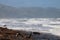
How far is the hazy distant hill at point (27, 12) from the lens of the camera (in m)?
3.84

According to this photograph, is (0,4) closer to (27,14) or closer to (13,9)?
(13,9)

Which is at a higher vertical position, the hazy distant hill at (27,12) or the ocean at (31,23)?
the hazy distant hill at (27,12)

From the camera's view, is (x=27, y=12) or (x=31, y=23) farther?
(x=27, y=12)

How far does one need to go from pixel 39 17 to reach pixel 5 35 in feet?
8.45

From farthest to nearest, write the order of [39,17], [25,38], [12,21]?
1. [39,17]
2. [12,21]
3. [25,38]

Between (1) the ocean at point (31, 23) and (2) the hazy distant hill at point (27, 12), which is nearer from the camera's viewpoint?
(1) the ocean at point (31, 23)

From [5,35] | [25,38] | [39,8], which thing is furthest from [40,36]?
[39,8]

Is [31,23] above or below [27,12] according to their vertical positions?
below

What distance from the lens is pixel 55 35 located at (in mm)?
2580

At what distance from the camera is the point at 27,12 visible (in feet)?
12.9

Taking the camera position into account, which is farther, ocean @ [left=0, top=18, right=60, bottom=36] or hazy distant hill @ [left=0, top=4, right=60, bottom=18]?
hazy distant hill @ [left=0, top=4, right=60, bottom=18]

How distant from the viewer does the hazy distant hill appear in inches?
151

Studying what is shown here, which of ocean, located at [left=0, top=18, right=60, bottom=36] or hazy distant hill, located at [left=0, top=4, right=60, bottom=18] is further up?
hazy distant hill, located at [left=0, top=4, right=60, bottom=18]

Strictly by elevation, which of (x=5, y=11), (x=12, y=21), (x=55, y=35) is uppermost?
(x=5, y=11)
